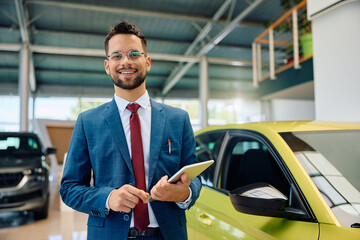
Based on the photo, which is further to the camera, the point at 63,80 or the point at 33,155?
the point at 63,80

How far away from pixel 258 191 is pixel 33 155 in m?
4.60

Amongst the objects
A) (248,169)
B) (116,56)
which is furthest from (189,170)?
(248,169)

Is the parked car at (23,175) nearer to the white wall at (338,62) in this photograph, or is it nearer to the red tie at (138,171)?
the red tie at (138,171)

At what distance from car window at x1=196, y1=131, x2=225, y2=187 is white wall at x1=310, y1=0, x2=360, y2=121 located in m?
2.03

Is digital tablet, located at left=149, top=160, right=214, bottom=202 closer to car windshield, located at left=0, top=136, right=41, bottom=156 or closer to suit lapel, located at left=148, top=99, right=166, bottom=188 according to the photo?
suit lapel, located at left=148, top=99, right=166, bottom=188

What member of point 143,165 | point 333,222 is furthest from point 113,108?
point 333,222

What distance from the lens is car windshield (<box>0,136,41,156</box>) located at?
4902 millimetres

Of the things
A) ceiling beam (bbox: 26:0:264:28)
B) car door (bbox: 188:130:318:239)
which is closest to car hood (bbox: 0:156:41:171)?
car door (bbox: 188:130:318:239)

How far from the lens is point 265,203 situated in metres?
1.21

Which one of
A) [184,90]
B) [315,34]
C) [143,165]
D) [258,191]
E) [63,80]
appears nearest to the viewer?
[143,165]

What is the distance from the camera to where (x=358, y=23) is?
3445 millimetres

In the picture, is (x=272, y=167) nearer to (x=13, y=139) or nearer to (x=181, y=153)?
(x=181, y=153)

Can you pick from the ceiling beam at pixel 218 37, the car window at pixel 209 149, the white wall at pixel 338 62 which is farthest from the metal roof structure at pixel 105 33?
the car window at pixel 209 149

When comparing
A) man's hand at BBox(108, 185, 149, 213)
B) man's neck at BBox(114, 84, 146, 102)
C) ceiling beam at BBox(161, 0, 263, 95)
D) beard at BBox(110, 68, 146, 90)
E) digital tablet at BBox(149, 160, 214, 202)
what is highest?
ceiling beam at BBox(161, 0, 263, 95)
